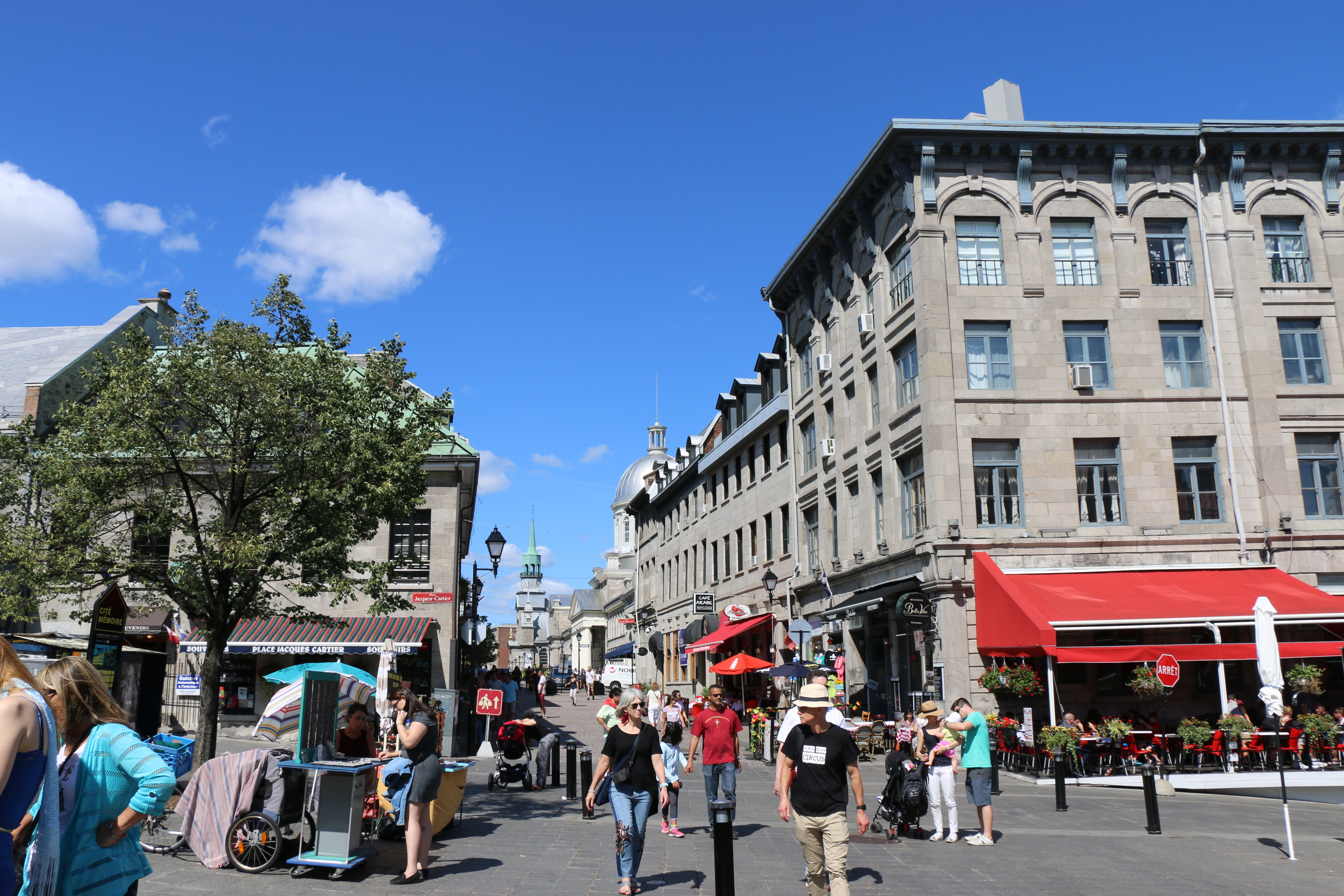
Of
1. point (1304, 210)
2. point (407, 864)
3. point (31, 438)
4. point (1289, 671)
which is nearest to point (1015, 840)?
point (407, 864)

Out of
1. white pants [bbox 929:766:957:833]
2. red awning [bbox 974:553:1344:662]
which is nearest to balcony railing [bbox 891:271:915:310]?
red awning [bbox 974:553:1344:662]

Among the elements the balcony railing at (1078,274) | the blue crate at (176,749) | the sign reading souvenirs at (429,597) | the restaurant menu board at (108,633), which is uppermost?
the balcony railing at (1078,274)

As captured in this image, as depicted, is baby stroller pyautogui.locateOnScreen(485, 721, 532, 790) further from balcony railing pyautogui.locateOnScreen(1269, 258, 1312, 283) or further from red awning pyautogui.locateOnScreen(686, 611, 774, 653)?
balcony railing pyautogui.locateOnScreen(1269, 258, 1312, 283)

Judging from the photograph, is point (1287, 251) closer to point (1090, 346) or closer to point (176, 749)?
point (1090, 346)

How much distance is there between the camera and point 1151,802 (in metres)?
12.8

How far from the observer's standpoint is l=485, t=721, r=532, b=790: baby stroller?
1816cm

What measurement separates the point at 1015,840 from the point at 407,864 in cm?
760

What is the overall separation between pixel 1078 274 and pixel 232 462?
20.6 m

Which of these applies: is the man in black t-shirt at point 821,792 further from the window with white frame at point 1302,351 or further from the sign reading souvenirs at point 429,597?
the window with white frame at point 1302,351

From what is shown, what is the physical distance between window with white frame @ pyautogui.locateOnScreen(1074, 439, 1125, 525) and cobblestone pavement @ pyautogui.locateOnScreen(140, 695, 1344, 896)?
9.19 metres

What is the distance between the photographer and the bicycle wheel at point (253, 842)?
10.2 m

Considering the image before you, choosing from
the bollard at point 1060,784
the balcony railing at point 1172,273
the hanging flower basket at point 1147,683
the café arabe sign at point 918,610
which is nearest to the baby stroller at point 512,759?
the bollard at point 1060,784

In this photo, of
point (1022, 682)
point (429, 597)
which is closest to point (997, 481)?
point (1022, 682)

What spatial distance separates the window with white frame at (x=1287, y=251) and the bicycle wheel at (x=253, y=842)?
2616 centimetres
